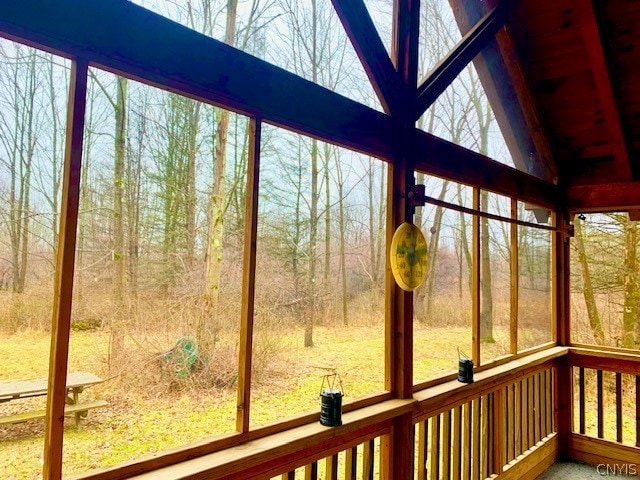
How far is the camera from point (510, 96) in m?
3.95

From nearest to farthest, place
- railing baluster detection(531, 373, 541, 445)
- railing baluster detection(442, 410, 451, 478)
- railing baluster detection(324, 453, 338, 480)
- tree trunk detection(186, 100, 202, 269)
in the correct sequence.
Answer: tree trunk detection(186, 100, 202, 269)
railing baluster detection(324, 453, 338, 480)
railing baluster detection(442, 410, 451, 478)
railing baluster detection(531, 373, 541, 445)

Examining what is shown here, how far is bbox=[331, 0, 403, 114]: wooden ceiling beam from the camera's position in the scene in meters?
2.37

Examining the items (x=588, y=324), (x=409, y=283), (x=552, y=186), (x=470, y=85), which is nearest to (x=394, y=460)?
(x=409, y=283)

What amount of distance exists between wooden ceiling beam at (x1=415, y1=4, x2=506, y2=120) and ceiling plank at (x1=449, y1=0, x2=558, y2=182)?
0.42ft

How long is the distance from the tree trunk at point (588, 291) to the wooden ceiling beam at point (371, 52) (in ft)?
14.3

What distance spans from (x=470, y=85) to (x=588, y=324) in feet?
13.0

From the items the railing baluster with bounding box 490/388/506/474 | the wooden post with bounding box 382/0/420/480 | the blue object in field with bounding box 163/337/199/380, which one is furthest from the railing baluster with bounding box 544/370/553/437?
the blue object in field with bounding box 163/337/199/380

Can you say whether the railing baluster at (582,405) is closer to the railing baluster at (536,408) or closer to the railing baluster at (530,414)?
the railing baluster at (536,408)

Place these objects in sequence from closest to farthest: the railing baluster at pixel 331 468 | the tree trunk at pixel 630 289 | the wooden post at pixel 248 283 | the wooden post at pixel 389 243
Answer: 1. the wooden post at pixel 248 283
2. the railing baluster at pixel 331 468
3. the wooden post at pixel 389 243
4. the tree trunk at pixel 630 289

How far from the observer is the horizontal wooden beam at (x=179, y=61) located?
137 centimetres

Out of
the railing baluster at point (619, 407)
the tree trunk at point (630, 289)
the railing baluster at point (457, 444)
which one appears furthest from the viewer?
the tree trunk at point (630, 289)

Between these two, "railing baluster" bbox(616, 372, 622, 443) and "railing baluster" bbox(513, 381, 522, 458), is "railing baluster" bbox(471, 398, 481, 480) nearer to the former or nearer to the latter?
"railing baluster" bbox(513, 381, 522, 458)

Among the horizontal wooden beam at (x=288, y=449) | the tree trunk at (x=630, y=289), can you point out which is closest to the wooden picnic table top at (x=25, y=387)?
the horizontal wooden beam at (x=288, y=449)

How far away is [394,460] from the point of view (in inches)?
98.9
